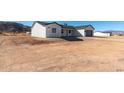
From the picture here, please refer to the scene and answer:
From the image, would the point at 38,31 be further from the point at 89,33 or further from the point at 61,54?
the point at 89,33

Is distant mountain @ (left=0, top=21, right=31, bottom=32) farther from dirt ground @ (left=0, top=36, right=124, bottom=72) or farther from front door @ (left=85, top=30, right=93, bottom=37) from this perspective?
front door @ (left=85, top=30, right=93, bottom=37)

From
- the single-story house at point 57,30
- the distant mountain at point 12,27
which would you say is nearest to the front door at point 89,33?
the single-story house at point 57,30

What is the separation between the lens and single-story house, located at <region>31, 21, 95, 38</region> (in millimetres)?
6176

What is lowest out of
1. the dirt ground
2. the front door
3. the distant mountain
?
the dirt ground

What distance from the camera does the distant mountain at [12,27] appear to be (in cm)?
607

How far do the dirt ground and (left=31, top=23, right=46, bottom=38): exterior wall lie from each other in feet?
0.42

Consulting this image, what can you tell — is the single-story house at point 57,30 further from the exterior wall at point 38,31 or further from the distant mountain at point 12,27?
the distant mountain at point 12,27

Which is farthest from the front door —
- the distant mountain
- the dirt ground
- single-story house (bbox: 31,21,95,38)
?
the distant mountain

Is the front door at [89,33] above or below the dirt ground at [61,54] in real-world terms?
above

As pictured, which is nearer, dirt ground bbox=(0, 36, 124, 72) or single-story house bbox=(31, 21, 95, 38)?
dirt ground bbox=(0, 36, 124, 72)

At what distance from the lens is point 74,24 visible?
6125 millimetres

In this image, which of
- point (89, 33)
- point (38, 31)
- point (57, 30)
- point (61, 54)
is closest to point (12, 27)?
point (38, 31)
